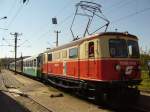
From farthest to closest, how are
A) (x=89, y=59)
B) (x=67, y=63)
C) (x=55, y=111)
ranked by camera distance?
1. (x=67, y=63)
2. (x=89, y=59)
3. (x=55, y=111)

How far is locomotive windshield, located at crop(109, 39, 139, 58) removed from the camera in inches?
580

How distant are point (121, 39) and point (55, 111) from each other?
14.8 ft

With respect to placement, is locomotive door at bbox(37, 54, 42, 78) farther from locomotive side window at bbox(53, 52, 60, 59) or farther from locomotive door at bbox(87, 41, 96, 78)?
locomotive door at bbox(87, 41, 96, 78)

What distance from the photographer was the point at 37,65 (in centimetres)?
3161

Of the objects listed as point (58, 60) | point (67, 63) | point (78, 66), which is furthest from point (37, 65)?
point (78, 66)

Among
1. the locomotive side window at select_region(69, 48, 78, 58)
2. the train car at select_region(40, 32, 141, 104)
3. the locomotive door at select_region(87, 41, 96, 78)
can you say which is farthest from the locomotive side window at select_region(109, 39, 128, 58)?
the locomotive side window at select_region(69, 48, 78, 58)

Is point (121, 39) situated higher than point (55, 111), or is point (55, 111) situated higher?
point (121, 39)

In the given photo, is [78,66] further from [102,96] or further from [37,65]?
[37,65]

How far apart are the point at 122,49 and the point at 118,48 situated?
0.19 meters

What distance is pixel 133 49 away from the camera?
605 inches

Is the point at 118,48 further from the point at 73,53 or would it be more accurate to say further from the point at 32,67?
the point at 32,67

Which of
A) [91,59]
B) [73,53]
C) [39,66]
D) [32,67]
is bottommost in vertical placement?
[32,67]

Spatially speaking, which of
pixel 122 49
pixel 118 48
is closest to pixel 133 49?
pixel 122 49

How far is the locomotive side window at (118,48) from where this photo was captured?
48.2 ft
